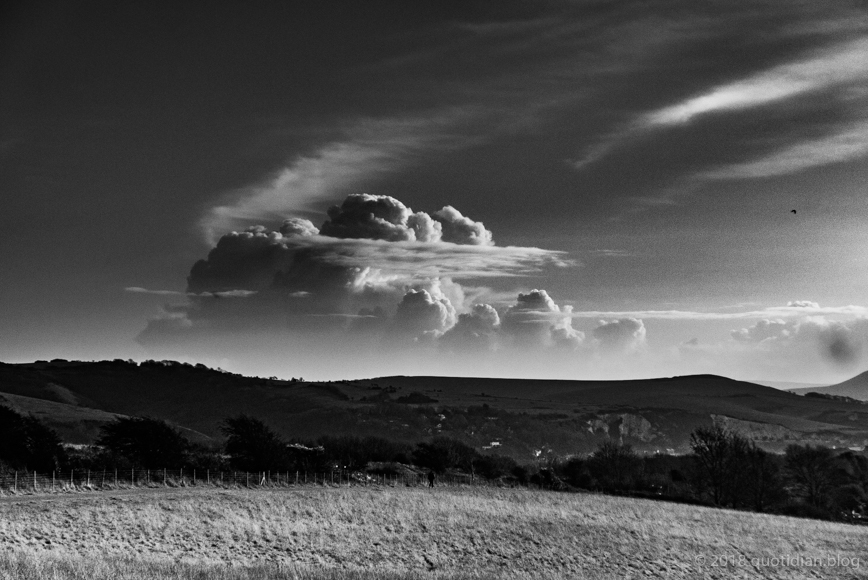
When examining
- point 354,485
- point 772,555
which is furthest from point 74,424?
point 772,555

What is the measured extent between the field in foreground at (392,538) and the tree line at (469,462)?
51.2ft

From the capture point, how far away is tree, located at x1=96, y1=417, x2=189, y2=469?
65688mm

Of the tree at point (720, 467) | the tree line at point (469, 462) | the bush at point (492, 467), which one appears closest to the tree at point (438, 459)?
the tree line at point (469, 462)

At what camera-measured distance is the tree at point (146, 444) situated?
65.7m

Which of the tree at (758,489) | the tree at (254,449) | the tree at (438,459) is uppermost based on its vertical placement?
the tree at (254,449)

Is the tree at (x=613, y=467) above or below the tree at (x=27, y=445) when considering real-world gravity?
below

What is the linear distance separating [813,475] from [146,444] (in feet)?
241

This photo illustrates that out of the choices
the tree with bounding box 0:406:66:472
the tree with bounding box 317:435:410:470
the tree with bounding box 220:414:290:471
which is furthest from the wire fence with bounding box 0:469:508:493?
the tree with bounding box 317:435:410:470

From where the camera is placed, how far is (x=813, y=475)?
9244cm

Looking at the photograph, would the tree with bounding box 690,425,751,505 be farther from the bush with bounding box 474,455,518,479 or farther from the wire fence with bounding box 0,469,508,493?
the wire fence with bounding box 0,469,508,493

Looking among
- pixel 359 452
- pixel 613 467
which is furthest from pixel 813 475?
pixel 359 452

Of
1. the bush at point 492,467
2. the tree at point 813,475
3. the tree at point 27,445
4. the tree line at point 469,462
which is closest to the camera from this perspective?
the tree at point 27,445

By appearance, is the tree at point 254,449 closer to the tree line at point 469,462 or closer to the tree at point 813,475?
the tree line at point 469,462

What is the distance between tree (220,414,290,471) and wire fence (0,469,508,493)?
1.73 meters
